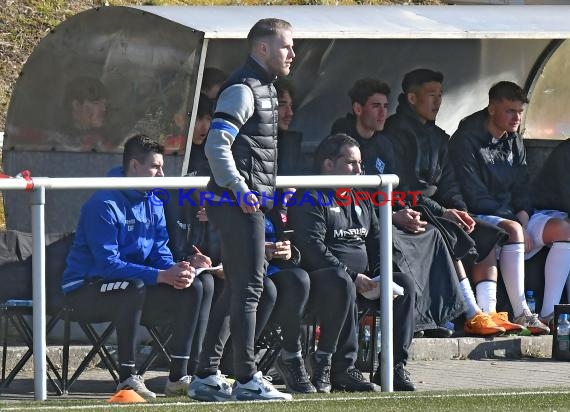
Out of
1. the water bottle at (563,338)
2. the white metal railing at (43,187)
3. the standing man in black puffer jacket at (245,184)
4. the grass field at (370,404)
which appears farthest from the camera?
the water bottle at (563,338)

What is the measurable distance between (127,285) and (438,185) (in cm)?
383

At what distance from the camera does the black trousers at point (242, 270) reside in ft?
25.6

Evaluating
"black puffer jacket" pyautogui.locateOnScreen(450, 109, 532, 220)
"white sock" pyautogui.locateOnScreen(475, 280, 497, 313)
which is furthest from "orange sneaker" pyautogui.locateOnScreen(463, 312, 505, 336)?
"black puffer jacket" pyautogui.locateOnScreen(450, 109, 532, 220)

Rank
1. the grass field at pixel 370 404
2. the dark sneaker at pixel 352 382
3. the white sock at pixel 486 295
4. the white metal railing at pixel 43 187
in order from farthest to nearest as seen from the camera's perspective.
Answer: the white sock at pixel 486 295 → the dark sneaker at pixel 352 382 → the white metal railing at pixel 43 187 → the grass field at pixel 370 404

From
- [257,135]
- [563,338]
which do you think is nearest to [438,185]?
[563,338]

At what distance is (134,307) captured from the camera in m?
8.55

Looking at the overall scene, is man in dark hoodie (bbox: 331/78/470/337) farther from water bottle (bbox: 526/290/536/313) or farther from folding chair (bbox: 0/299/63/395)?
folding chair (bbox: 0/299/63/395)

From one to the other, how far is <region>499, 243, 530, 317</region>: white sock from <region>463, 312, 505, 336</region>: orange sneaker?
430 mm

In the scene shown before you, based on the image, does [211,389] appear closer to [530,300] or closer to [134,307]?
[134,307]

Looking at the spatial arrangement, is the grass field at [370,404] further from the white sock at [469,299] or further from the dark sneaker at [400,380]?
the white sock at [469,299]

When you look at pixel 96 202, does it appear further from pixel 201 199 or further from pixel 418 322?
pixel 418 322

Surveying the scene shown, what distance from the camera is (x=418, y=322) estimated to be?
10.4 m

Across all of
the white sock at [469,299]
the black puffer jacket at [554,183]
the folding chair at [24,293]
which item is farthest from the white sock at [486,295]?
the folding chair at [24,293]

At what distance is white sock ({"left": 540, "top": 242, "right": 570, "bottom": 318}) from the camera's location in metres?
11.7
